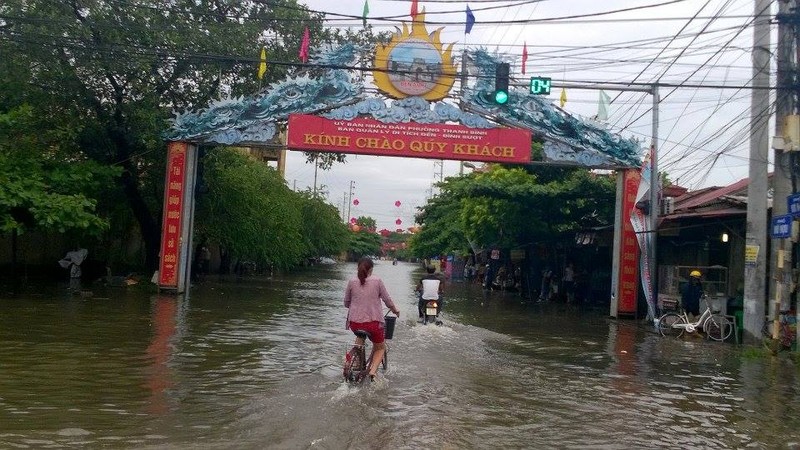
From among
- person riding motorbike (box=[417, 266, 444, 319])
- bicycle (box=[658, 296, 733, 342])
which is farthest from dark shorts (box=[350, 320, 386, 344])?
bicycle (box=[658, 296, 733, 342])

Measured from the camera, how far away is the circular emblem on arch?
2120 centimetres

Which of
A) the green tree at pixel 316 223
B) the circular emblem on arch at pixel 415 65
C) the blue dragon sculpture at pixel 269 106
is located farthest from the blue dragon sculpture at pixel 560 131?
the green tree at pixel 316 223

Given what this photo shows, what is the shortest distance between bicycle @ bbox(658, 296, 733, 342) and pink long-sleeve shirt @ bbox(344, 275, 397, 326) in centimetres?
1095

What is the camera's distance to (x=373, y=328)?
30.7 ft

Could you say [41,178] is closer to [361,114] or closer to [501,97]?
[361,114]

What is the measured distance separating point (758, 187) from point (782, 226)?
5.10 feet

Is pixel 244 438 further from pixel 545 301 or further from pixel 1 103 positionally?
pixel 545 301

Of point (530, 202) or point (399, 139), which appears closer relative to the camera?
point (399, 139)

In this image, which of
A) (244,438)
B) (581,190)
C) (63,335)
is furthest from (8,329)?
(581,190)

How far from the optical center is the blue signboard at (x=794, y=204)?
1405 cm

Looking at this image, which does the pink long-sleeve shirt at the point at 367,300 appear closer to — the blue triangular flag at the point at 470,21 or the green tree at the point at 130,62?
the blue triangular flag at the point at 470,21

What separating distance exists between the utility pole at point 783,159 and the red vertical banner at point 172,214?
15.2m

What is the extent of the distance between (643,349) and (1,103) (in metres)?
17.6

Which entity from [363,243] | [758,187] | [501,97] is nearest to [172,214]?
[501,97]
